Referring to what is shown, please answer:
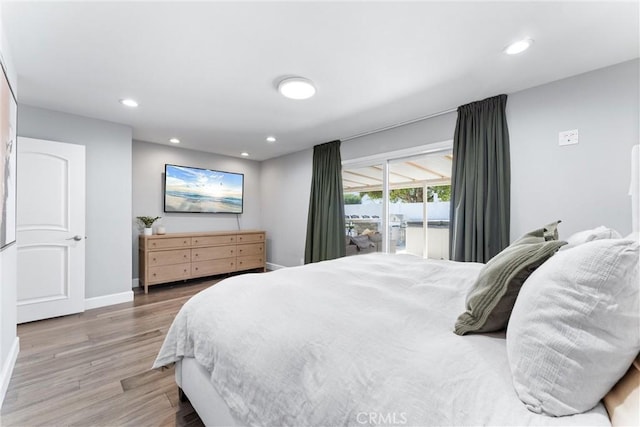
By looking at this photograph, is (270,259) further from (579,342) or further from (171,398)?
(579,342)

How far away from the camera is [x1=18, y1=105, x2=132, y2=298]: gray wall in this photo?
125 inches

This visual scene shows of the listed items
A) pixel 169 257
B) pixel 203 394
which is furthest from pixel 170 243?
pixel 203 394

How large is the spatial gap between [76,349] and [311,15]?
3177 millimetres

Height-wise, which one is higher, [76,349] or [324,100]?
[324,100]

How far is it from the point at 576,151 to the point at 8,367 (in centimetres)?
469

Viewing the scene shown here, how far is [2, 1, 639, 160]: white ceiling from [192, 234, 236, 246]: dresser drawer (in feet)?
6.82

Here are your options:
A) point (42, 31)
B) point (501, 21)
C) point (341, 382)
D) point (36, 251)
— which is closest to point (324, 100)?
point (501, 21)

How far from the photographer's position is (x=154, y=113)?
3.13 meters

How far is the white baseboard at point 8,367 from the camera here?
168cm

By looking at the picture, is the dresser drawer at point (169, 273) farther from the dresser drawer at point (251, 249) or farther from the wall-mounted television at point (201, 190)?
the wall-mounted television at point (201, 190)

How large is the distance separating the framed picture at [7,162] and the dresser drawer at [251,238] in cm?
305

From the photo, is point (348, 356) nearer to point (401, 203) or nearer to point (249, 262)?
point (401, 203)

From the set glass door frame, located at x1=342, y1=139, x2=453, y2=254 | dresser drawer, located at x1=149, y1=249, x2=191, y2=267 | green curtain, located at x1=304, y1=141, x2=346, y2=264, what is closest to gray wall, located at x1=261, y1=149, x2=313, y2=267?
green curtain, located at x1=304, y1=141, x2=346, y2=264

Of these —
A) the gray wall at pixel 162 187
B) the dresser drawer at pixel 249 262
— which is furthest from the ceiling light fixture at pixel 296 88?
the dresser drawer at pixel 249 262
